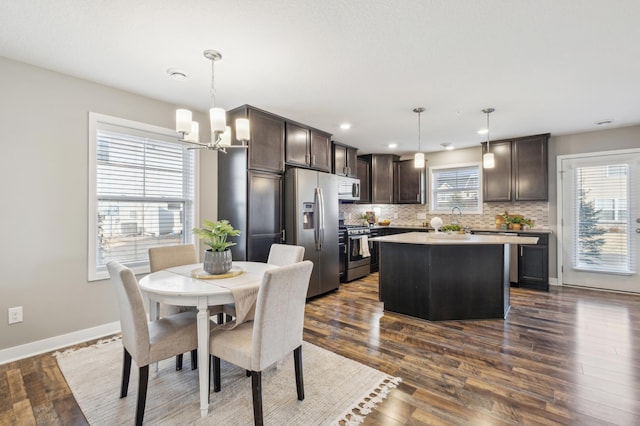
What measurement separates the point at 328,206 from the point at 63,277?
3107mm

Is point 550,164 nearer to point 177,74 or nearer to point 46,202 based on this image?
point 177,74

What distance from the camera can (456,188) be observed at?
6148 mm

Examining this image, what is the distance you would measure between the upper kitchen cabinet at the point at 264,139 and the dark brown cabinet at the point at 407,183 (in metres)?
3.35

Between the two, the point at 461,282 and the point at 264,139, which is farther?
the point at 264,139

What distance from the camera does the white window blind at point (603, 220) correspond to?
14.9ft

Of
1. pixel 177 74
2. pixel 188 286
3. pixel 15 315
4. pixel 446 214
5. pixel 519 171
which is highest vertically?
pixel 177 74

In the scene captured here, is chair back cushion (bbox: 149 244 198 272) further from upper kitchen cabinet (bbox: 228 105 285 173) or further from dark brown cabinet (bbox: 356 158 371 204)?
dark brown cabinet (bbox: 356 158 371 204)

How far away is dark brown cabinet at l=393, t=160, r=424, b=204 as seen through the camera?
6355mm

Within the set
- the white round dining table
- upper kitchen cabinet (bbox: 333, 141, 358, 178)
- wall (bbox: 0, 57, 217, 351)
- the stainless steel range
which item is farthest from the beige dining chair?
upper kitchen cabinet (bbox: 333, 141, 358, 178)

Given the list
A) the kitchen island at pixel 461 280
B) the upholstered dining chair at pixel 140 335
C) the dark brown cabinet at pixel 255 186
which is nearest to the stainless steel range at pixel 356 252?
the dark brown cabinet at pixel 255 186

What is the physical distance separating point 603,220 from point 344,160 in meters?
4.17

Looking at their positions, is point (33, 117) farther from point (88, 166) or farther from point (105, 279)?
point (105, 279)

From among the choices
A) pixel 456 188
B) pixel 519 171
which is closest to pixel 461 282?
pixel 519 171

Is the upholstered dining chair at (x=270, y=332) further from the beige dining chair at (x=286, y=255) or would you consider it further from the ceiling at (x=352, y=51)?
the ceiling at (x=352, y=51)
